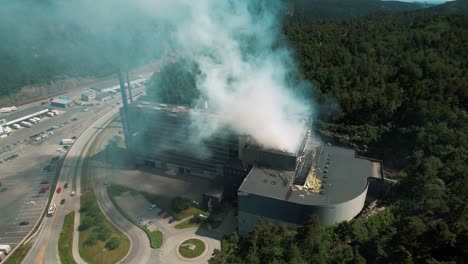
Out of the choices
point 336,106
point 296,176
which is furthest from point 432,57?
point 296,176

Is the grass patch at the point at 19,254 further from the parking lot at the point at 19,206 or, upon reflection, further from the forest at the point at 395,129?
the forest at the point at 395,129

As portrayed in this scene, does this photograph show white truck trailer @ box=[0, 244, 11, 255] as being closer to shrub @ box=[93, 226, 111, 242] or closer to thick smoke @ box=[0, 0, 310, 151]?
shrub @ box=[93, 226, 111, 242]

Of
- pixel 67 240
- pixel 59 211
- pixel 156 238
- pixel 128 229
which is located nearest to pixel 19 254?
pixel 67 240

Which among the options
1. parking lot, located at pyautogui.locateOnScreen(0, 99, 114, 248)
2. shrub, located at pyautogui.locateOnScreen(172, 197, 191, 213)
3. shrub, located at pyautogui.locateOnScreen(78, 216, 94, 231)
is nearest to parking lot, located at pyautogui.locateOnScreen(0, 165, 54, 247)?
parking lot, located at pyautogui.locateOnScreen(0, 99, 114, 248)

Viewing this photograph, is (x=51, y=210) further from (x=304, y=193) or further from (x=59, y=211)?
(x=304, y=193)

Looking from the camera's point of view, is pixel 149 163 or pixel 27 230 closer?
pixel 27 230

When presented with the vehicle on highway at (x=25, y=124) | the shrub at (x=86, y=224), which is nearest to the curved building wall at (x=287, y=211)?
the shrub at (x=86, y=224)

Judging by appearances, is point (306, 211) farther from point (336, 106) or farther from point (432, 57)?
point (432, 57)
